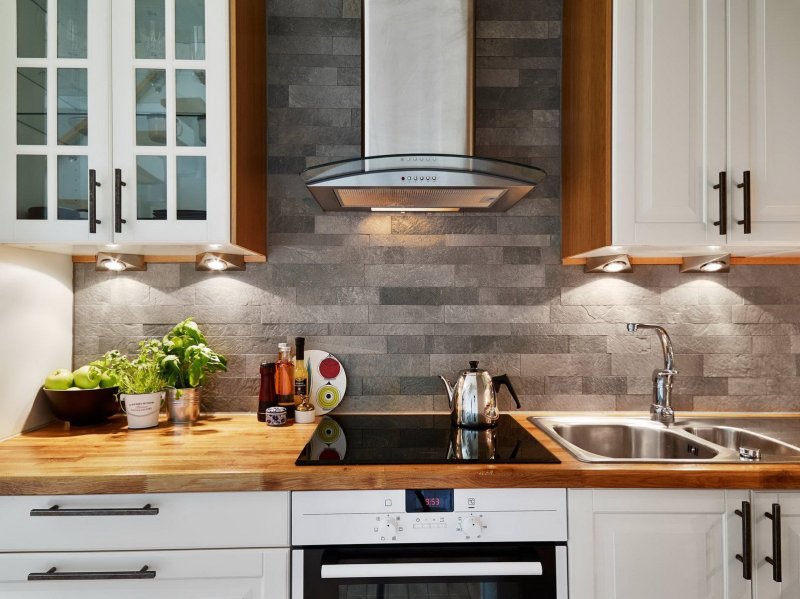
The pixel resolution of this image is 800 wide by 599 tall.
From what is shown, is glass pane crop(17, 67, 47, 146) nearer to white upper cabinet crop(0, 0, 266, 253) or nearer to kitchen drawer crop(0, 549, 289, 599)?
white upper cabinet crop(0, 0, 266, 253)

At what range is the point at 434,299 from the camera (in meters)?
2.13

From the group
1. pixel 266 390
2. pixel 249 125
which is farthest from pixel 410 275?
pixel 249 125

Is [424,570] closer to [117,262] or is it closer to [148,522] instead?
[148,522]

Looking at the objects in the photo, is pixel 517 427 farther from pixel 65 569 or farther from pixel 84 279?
pixel 84 279

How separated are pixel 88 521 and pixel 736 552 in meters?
1.69

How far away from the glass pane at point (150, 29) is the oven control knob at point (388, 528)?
155cm

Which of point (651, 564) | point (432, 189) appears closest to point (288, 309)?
point (432, 189)

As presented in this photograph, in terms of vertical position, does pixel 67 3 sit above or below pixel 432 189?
above

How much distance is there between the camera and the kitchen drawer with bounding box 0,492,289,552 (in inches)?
54.6

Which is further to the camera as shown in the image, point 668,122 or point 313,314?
point 313,314

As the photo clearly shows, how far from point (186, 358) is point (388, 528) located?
3.15 ft

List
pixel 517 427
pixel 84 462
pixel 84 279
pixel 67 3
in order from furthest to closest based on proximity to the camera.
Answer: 1. pixel 84 279
2. pixel 517 427
3. pixel 67 3
4. pixel 84 462

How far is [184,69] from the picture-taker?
1729 mm

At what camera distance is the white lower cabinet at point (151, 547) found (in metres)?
1.38
